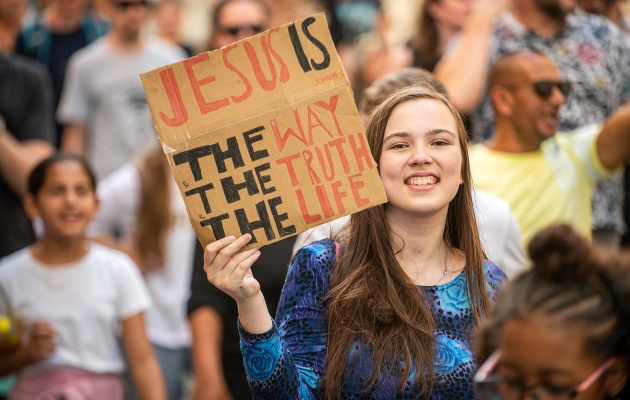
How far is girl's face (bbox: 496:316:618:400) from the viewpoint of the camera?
2.98 meters

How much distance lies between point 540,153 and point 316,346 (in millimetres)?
2736

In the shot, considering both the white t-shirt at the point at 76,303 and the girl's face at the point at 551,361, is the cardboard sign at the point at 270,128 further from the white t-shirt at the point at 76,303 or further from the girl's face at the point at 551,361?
the white t-shirt at the point at 76,303

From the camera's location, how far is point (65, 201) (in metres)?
6.83

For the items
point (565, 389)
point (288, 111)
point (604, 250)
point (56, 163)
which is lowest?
point (565, 389)

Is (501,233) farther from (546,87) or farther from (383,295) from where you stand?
(383,295)

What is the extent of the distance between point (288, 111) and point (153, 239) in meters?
3.85

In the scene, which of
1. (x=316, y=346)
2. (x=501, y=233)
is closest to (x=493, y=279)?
(x=316, y=346)

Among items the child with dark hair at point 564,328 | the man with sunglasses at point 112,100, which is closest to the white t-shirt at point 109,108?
the man with sunglasses at point 112,100

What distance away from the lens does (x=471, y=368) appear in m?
3.95

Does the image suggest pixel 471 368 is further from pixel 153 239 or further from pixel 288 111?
pixel 153 239

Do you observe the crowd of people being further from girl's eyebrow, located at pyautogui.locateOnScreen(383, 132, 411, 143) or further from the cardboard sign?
the cardboard sign

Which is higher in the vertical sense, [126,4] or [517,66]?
[126,4]

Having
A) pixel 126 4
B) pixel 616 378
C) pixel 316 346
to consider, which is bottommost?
pixel 616 378

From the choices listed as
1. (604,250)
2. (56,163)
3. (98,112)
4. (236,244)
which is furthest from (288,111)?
(98,112)
